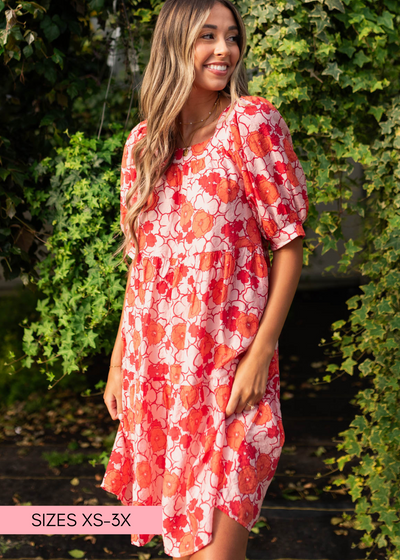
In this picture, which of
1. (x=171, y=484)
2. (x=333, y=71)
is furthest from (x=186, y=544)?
(x=333, y=71)

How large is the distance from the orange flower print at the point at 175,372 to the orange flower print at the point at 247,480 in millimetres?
275

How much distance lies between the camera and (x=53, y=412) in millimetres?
4227

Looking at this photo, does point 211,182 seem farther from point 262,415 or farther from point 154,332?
point 262,415

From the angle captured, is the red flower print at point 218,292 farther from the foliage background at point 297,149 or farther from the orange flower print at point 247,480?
the foliage background at point 297,149

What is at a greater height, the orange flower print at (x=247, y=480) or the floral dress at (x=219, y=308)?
the floral dress at (x=219, y=308)

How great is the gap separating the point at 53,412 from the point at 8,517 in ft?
7.27

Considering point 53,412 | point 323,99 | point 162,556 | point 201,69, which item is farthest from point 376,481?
point 53,412

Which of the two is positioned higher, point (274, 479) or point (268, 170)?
point (268, 170)

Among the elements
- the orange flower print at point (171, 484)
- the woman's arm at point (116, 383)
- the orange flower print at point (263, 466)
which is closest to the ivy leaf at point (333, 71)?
the woman's arm at point (116, 383)

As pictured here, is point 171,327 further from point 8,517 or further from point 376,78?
point 376,78

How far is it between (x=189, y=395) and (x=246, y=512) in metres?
0.31

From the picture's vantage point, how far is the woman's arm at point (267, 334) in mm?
1420

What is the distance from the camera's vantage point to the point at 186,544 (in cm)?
143

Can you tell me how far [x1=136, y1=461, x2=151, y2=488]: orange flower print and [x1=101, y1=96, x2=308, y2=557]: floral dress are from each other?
0.11 metres
